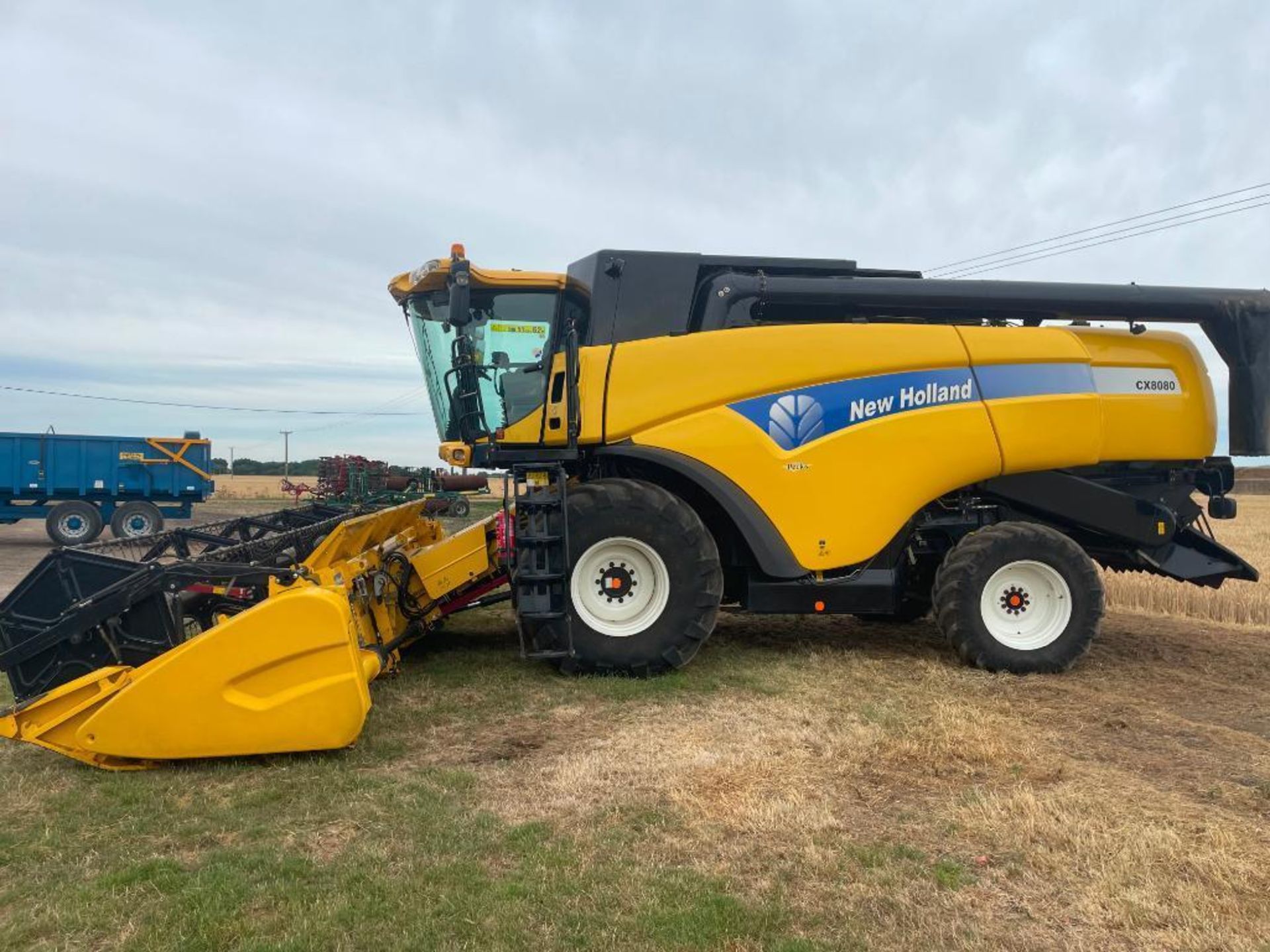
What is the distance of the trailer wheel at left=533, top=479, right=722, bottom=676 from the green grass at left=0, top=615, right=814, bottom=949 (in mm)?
1792

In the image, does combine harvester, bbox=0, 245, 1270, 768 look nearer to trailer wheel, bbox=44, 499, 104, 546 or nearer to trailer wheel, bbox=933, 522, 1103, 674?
trailer wheel, bbox=933, 522, 1103, 674

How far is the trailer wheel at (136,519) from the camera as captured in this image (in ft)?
59.0

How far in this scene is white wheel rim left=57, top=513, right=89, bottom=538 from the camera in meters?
17.4

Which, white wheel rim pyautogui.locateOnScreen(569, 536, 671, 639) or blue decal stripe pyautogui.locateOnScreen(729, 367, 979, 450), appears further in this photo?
blue decal stripe pyautogui.locateOnScreen(729, 367, 979, 450)

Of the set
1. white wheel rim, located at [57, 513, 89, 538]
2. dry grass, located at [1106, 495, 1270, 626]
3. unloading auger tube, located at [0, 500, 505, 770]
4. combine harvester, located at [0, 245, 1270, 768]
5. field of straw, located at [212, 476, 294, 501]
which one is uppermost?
combine harvester, located at [0, 245, 1270, 768]

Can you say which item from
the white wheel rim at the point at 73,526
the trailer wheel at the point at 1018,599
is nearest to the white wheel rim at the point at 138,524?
the white wheel rim at the point at 73,526

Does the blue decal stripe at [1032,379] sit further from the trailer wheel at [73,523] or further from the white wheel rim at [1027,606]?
the trailer wheel at [73,523]

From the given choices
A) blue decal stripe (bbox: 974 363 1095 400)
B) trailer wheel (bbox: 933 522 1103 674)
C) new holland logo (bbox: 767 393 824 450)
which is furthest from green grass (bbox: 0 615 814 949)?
blue decal stripe (bbox: 974 363 1095 400)

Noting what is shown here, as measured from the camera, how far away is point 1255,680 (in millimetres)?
6168

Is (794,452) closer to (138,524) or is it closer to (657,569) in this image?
(657,569)

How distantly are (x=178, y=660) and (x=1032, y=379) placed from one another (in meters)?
5.76

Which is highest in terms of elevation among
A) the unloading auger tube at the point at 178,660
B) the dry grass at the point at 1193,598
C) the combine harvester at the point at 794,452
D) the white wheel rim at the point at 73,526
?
the combine harvester at the point at 794,452

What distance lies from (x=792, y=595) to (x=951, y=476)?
4.77 ft

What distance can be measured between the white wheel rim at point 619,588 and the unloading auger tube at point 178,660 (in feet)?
5.25
